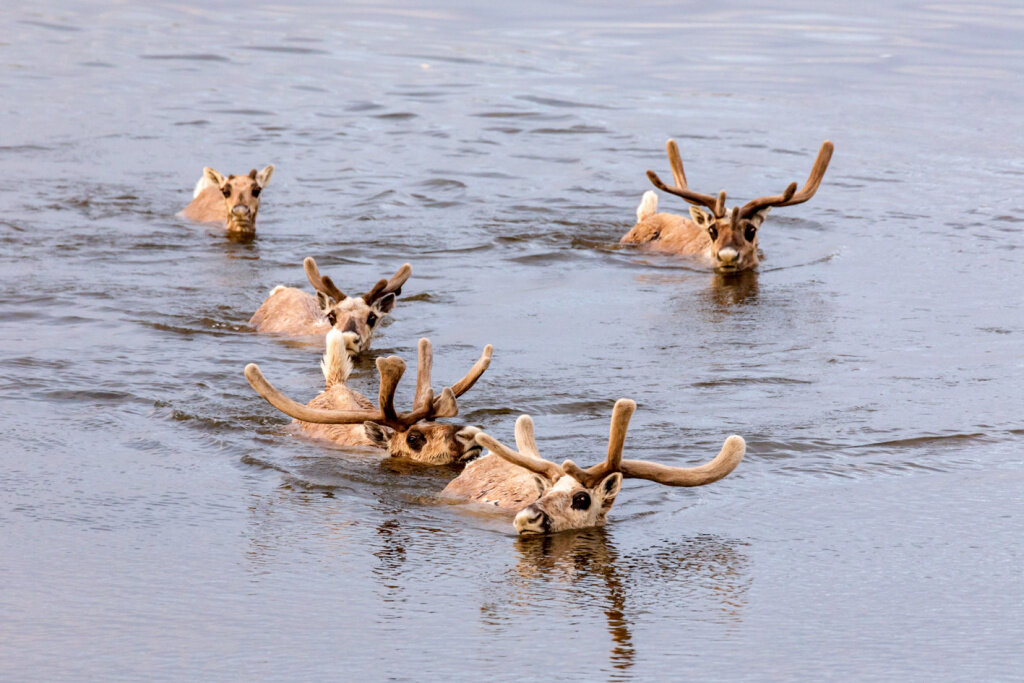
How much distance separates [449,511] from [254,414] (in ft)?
7.09

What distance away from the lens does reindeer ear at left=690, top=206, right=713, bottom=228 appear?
13.5m

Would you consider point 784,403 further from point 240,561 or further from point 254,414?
point 240,561

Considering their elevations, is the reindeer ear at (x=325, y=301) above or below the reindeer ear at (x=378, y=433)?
above

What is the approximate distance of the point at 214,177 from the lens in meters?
14.8

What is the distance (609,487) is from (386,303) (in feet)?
14.0

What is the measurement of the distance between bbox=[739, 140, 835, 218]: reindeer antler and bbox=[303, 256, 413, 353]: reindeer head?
12.9 ft

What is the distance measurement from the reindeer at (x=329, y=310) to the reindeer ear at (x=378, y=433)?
2.50 metres

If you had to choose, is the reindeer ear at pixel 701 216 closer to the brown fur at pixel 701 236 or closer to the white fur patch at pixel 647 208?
the brown fur at pixel 701 236

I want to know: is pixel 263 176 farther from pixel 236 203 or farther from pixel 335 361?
pixel 335 361

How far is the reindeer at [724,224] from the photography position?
43.5ft

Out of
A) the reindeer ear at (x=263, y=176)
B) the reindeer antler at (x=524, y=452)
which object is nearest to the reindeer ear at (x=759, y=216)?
the reindeer ear at (x=263, y=176)

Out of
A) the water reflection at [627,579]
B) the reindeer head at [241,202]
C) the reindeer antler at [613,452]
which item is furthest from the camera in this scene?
the reindeer head at [241,202]

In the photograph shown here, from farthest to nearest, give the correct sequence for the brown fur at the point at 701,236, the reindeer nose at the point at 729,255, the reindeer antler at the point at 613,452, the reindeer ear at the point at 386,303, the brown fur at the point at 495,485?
1. the brown fur at the point at 701,236
2. the reindeer nose at the point at 729,255
3. the reindeer ear at the point at 386,303
4. the brown fur at the point at 495,485
5. the reindeer antler at the point at 613,452

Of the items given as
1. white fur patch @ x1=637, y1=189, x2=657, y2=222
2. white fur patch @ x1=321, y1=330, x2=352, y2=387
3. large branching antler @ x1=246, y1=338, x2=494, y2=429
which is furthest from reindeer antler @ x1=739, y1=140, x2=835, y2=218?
large branching antler @ x1=246, y1=338, x2=494, y2=429
